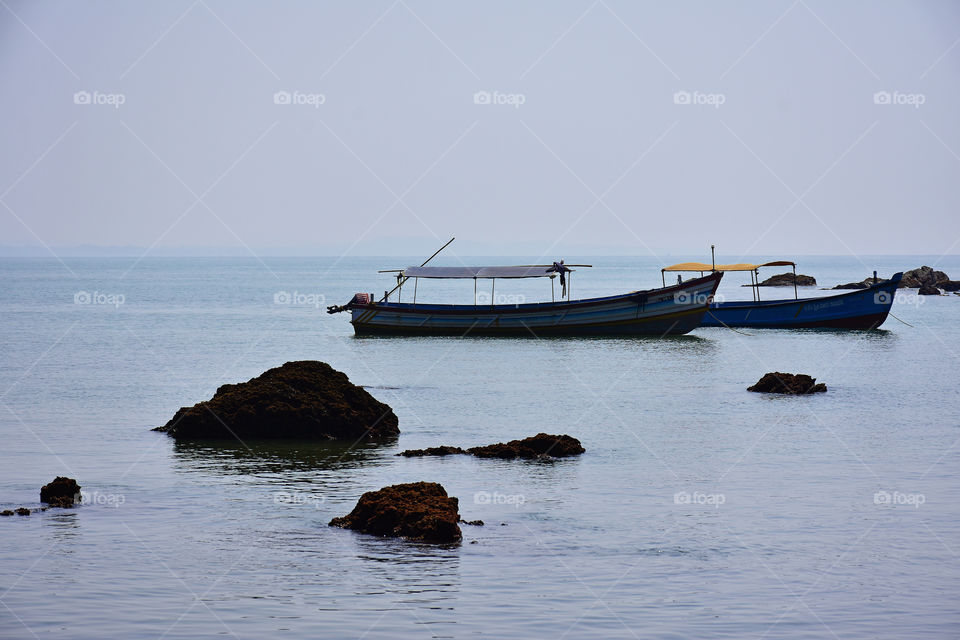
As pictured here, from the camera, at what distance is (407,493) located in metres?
14.3

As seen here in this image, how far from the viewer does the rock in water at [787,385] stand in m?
30.5

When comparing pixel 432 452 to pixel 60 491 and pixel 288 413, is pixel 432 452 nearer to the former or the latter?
pixel 288 413

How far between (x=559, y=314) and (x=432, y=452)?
30.6 meters

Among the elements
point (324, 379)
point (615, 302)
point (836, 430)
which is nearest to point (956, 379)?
point (836, 430)

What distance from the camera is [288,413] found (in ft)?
70.9

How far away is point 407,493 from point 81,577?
4199 millimetres

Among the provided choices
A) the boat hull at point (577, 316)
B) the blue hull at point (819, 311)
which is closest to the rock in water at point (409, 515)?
the boat hull at point (577, 316)

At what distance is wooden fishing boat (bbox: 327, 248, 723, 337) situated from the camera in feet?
164

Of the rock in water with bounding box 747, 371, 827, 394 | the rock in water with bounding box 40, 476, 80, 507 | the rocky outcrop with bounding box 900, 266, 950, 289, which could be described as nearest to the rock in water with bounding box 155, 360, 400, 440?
the rock in water with bounding box 40, 476, 80, 507

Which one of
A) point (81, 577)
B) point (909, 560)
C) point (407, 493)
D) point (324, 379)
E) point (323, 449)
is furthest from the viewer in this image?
point (324, 379)

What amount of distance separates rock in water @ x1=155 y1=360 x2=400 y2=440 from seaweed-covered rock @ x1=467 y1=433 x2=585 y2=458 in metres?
3.05

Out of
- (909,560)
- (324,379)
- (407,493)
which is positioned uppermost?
(324,379)

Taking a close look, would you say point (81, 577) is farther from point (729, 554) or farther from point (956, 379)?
point (956, 379)

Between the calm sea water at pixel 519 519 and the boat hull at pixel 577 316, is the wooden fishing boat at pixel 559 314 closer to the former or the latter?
the boat hull at pixel 577 316
